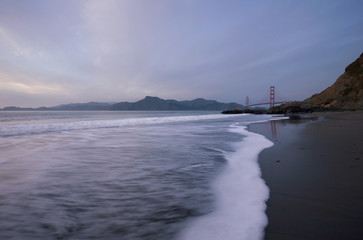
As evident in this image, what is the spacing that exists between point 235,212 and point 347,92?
46.7 meters

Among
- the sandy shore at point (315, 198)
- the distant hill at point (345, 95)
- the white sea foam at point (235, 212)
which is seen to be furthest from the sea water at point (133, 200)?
the distant hill at point (345, 95)

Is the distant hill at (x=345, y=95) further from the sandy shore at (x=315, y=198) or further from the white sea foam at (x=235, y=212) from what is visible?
the white sea foam at (x=235, y=212)

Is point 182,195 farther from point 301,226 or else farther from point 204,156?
point 204,156

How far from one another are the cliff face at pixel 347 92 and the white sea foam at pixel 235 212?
4023cm

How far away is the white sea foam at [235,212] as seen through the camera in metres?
1.59

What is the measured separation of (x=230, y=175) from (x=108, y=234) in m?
2.09

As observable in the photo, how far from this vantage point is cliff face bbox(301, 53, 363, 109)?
34.4 metres

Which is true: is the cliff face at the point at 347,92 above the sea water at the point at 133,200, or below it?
above

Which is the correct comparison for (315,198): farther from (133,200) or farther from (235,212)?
(133,200)

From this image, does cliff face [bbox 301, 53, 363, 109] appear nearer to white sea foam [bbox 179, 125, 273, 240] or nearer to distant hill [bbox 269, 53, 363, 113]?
distant hill [bbox 269, 53, 363, 113]

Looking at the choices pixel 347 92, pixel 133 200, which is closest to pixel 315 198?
pixel 133 200

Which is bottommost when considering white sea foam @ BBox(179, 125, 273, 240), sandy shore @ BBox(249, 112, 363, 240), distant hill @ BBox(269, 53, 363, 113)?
white sea foam @ BBox(179, 125, 273, 240)

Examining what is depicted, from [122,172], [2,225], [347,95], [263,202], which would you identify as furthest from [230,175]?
[347,95]

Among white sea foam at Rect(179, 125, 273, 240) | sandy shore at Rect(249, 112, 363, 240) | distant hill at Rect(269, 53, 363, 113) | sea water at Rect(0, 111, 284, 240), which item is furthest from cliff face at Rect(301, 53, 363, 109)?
sea water at Rect(0, 111, 284, 240)
